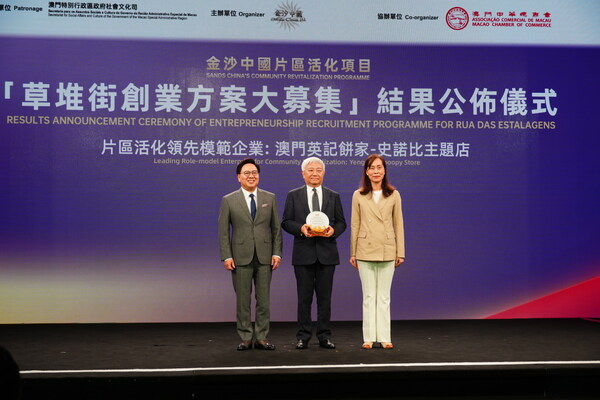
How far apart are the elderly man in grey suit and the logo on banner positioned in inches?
72.7

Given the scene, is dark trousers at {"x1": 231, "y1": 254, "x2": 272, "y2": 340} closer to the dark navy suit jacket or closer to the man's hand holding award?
the dark navy suit jacket

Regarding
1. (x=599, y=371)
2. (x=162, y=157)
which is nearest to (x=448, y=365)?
(x=599, y=371)

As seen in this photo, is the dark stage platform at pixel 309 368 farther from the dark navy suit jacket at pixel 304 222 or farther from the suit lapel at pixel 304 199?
the suit lapel at pixel 304 199

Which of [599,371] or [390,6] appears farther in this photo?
[390,6]

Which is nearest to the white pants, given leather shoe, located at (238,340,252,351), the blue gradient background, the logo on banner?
leather shoe, located at (238,340,252,351)

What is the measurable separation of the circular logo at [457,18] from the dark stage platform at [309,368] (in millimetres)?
2848

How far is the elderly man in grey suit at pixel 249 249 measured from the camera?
4898 mm

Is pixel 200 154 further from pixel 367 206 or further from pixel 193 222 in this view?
pixel 367 206

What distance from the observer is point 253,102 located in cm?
621

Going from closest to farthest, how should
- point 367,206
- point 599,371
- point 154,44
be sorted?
1. point 599,371
2. point 367,206
3. point 154,44

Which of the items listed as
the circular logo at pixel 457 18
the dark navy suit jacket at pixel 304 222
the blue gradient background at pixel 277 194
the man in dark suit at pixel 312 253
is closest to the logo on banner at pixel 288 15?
the blue gradient background at pixel 277 194

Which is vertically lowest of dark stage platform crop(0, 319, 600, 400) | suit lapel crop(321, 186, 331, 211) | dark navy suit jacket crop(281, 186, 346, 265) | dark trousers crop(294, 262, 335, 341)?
dark stage platform crop(0, 319, 600, 400)

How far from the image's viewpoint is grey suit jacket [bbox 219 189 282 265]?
4898 mm

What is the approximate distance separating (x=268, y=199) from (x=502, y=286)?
2623mm
